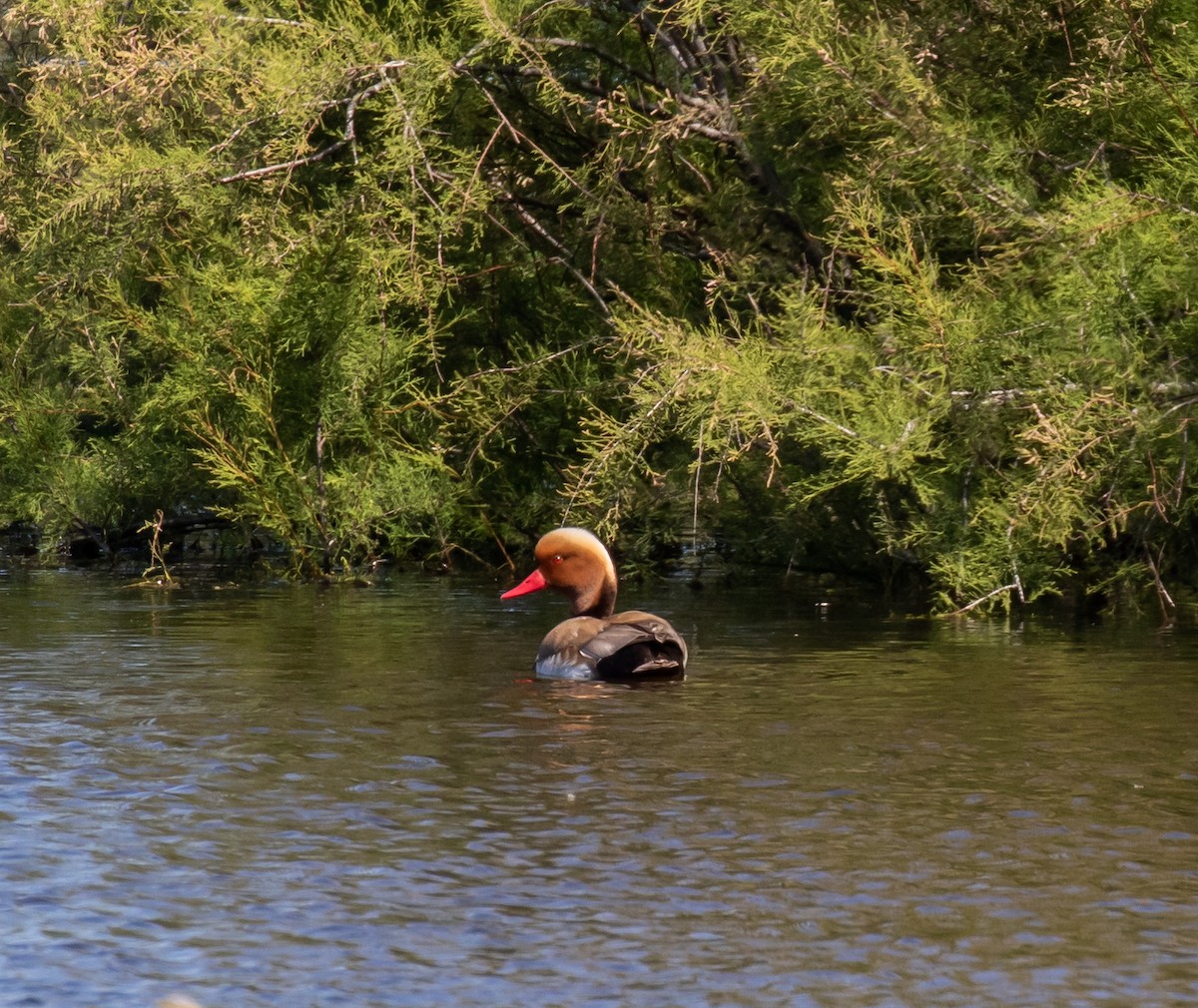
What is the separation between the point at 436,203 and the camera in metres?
16.8

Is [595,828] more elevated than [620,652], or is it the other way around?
[620,652]

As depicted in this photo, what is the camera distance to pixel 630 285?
62.4ft

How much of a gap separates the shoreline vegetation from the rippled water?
2114 mm

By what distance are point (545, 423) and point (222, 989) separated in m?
Result: 14.5

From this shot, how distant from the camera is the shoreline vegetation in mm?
14961

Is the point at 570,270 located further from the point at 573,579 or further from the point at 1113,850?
the point at 1113,850

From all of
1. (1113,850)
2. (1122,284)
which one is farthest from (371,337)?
(1113,850)

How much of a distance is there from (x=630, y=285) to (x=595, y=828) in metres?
11.5

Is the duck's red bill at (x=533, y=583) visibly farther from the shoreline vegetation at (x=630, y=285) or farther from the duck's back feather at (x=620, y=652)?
the shoreline vegetation at (x=630, y=285)

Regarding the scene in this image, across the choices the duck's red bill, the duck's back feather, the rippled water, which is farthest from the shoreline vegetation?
the duck's back feather

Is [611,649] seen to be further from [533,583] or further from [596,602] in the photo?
[533,583]

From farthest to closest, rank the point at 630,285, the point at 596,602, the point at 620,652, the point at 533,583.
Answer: the point at 630,285 → the point at 533,583 → the point at 596,602 → the point at 620,652

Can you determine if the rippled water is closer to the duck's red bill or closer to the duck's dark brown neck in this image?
the duck's red bill

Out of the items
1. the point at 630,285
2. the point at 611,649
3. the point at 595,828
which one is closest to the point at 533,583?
the point at 611,649
